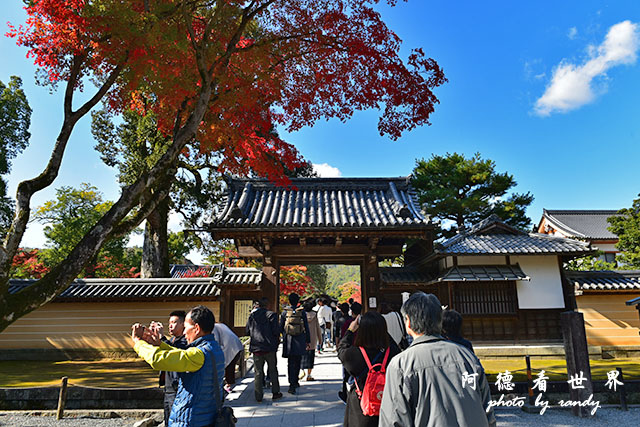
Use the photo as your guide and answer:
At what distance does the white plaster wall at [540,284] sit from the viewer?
13.3m

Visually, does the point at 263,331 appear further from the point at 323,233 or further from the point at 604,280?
the point at 604,280

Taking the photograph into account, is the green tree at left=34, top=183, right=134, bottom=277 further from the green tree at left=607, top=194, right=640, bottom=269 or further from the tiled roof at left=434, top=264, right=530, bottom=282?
the green tree at left=607, top=194, right=640, bottom=269

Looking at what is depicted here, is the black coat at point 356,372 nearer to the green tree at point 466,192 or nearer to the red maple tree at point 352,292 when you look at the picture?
the green tree at point 466,192

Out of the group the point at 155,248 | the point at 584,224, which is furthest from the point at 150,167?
the point at 584,224

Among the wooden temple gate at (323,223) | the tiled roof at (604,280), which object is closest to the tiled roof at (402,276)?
the wooden temple gate at (323,223)

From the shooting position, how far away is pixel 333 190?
499 inches

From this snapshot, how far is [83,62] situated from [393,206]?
27.6 ft

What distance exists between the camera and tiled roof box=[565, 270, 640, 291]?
13086mm

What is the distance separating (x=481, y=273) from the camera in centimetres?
1315

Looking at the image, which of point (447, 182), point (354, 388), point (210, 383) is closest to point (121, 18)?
point (210, 383)

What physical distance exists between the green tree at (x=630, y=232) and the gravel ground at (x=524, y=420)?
1641 cm

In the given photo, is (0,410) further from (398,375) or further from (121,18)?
(398,375)

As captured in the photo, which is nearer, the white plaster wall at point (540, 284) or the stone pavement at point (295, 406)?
the stone pavement at point (295, 406)

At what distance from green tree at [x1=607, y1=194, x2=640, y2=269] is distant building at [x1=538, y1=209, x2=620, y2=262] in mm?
14940
